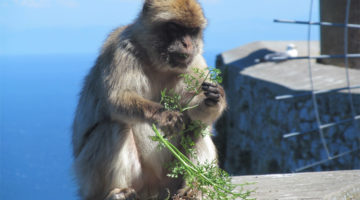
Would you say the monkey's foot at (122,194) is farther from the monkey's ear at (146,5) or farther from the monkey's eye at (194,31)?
the monkey's ear at (146,5)

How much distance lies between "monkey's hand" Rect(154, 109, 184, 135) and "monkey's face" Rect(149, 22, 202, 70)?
38 centimetres

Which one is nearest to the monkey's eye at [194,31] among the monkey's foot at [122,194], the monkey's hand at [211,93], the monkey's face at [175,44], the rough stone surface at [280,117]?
the monkey's face at [175,44]

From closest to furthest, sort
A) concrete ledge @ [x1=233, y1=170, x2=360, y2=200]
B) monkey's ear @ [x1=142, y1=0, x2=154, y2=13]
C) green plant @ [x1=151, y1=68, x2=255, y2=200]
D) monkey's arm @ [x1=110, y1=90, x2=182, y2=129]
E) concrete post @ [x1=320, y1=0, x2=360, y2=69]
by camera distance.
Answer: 1. green plant @ [x1=151, y1=68, x2=255, y2=200]
2. monkey's arm @ [x1=110, y1=90, x2=182, y2=129]
3. concrete ledge @ [x1=233, y1=170, x2=360, y2=200]
4. monkey's ear @ [x1=142, y1=0, x2=154, y2=13]
5. concrete post @ [x1=320, y1=0, x2=360, y2=69]

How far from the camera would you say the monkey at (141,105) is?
316 centimetres

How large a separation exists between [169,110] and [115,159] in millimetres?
528

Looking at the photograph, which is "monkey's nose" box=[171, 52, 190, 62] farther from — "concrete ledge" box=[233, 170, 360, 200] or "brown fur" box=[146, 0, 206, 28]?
"concrete ledge" box=[233, 170, 360, 200]

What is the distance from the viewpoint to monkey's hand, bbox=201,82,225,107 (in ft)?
10.3

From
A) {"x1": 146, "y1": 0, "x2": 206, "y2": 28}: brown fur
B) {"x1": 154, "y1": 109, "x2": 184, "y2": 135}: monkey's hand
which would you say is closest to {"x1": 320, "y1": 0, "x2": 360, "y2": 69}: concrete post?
{"x1": 146, "y1": 0, "x2": 206, "y2": 28}: brown fur

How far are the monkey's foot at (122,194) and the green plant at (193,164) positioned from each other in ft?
1.07

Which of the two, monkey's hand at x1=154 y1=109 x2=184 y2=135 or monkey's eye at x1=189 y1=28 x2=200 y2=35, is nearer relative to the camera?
monkey's hand at x1=154 y1=109 x2=184 y2=135

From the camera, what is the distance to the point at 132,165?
326cm

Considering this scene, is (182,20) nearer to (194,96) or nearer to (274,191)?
(194,96)

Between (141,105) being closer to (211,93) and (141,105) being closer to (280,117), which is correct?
(211,93)

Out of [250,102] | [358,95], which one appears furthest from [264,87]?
[358,95]
